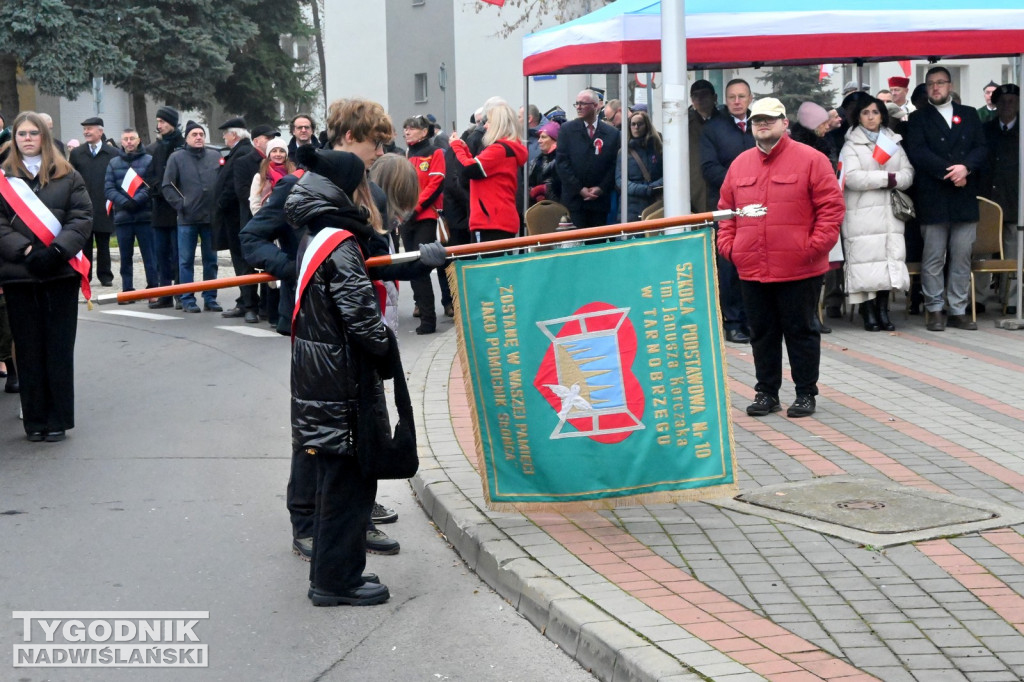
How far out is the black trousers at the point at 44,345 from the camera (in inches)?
349

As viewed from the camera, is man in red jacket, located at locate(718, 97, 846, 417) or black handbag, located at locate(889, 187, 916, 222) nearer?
man in red jacket, located at locate(718, 97, 846, 417)

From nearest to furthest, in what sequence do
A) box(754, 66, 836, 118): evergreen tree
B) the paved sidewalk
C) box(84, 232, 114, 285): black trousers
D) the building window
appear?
the paved sidewalk → box(84, 232, 114, 285): black trousers → box(754, 66, 836, 118): evergreen tree → the building window

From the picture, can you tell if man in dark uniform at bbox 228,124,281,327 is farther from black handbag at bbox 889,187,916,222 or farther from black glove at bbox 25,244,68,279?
black handbag at bbox 889,187,916,222

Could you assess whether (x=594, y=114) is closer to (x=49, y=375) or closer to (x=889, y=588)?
(x=49, y=375)

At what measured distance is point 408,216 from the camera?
7625mm

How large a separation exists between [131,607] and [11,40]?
32.3m

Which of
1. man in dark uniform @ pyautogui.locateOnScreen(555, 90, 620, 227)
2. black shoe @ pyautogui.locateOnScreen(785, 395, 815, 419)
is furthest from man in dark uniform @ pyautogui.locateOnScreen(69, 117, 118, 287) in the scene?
black shoe @ pyautogui.locateOnScreen(785, 395, 815, 419)

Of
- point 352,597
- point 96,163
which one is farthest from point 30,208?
point 96,163

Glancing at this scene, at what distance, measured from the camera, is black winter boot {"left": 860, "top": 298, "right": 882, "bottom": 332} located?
Answer: 12836 millimetres

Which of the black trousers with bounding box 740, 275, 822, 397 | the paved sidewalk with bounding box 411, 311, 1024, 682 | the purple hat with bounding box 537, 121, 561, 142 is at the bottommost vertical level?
the paved sidewalk with bounding box 411, 311, 1024, 682

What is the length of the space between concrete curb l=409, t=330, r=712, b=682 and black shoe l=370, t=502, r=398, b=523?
8.1 inches

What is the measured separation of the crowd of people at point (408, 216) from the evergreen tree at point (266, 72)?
23572 mm

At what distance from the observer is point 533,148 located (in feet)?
50.7

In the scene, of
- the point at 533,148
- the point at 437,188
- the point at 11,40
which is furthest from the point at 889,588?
the point at 11,40
